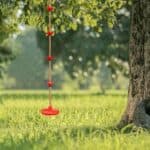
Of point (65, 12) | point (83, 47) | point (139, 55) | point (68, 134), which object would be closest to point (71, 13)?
point (65, 12)

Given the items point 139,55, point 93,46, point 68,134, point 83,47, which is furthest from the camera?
point 83,47

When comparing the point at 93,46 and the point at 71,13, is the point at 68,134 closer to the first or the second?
the point at 71,13

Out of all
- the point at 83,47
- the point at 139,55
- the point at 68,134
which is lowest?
the point at 83,47

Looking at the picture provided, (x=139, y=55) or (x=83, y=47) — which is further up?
(x=139, y=55)

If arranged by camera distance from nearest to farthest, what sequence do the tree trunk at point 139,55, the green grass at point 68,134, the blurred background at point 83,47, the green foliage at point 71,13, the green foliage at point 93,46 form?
1. the green grass at point 68,134
2. the tree trunk at point 139,55
3. the green foliage at point 71,13
4. the blurred background at point 83,47
5. the green foliage at point 93,46

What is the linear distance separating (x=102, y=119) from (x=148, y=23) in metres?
4.50

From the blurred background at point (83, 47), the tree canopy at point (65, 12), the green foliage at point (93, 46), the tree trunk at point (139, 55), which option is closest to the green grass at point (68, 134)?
the tree trunk at point (139, 55)

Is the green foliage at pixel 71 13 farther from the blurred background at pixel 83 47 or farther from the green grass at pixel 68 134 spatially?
the green grass at pixel 68 134

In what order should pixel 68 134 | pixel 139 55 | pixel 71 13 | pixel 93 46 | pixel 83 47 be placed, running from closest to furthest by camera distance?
1. pixel 68 134
2. pixel 139 55
3. pixel 71 13
4. pixel 93 46
5. pixel 83 47

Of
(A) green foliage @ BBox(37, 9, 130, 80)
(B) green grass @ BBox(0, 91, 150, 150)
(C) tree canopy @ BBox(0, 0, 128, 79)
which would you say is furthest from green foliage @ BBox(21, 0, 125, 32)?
(A) green foliage @ BBox(37, 9, 130, 80)

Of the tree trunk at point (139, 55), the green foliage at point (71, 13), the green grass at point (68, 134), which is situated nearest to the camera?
the green grass at point (68, 134)

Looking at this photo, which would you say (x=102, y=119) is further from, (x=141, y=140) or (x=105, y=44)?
(x=105, y=44)

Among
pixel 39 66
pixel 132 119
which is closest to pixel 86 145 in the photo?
pixel 132 119

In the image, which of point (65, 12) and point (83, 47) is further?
point (83, 47)
